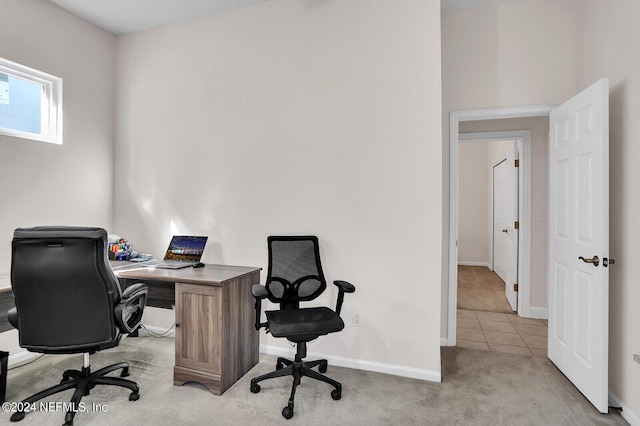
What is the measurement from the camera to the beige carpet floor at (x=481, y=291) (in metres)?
4.32

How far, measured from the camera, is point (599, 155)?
2094 mm

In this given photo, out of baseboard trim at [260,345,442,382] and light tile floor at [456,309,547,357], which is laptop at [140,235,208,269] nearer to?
baseboard trim at [260,345,442,382]

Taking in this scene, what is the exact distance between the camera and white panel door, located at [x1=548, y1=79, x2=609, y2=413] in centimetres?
206

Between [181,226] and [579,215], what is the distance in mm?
3265

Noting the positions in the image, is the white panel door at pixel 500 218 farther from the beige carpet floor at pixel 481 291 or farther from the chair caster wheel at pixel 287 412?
the chair caster wheel at pixel 287 412

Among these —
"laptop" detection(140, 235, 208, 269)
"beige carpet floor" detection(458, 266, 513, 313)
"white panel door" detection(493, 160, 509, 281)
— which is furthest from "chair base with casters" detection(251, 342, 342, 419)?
"white panel door" detection(493, 160, 509, 281)

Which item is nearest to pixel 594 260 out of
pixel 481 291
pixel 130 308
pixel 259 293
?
pixel 259 293

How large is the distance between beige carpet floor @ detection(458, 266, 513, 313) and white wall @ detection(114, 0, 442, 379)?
226 centimetres

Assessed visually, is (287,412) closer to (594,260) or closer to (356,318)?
(356,318)

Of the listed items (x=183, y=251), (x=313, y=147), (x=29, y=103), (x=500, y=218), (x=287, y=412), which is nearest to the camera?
(x=287, y=412)

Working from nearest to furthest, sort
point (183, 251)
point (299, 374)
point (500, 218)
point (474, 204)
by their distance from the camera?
point (299, 374) → point (183, 251) → point (500, 218) → point (474, 204)

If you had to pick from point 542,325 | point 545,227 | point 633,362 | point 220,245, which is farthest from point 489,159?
point 220,245

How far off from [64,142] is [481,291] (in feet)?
18.0

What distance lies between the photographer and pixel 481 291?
509cm
